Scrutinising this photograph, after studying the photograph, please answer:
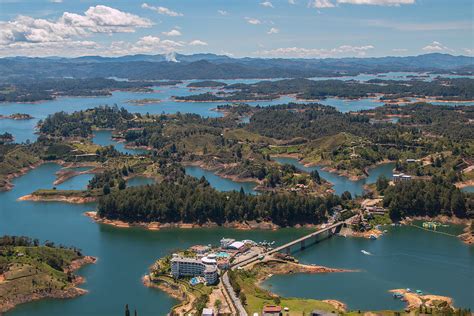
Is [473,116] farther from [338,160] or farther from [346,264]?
[346,264]

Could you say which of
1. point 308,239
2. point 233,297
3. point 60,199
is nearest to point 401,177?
point 308,239

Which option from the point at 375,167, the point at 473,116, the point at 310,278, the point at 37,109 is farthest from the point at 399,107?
the point at 310,278

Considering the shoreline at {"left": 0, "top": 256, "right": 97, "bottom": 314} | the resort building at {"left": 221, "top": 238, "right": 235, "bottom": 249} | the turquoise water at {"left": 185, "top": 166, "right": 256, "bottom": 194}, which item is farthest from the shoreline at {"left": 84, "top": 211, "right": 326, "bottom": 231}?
the turquoise water at {"left": 185, "top": 166, "right": 256, "bottom": 194}

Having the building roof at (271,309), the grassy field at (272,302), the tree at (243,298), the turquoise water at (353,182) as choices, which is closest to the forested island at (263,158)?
the turquoise water at (353,182)

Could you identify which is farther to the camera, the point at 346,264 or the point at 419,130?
the point at 419,130

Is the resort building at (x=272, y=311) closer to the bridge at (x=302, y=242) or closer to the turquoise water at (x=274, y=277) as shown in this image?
the turquoise water at (x=274, y=277)

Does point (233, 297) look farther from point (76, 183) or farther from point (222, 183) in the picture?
point (76, 183)

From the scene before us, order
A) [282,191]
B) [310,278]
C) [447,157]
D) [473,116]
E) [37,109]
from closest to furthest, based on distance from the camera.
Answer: [310,278] → [282,191] → [447,157] → [473,116] → [37,109]
